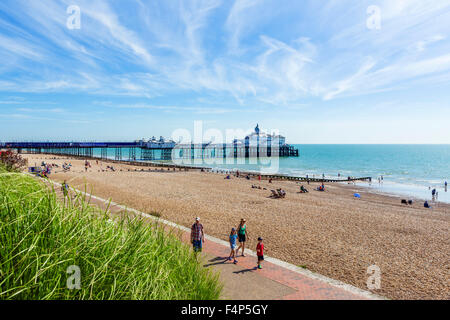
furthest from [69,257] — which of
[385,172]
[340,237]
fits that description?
[385,172]

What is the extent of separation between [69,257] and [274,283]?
484 centimetres

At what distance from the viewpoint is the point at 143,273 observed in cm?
414

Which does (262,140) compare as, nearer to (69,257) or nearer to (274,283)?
(274,283)

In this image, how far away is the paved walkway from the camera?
6.16 metres

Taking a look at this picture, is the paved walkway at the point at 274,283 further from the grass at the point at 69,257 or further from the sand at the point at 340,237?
the grass at the point at 69,257

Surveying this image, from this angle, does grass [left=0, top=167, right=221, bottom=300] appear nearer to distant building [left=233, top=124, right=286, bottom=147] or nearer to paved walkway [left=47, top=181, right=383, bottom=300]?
paved walkway [left=47, top=181, right=383, bottom=300]

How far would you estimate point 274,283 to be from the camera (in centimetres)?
676

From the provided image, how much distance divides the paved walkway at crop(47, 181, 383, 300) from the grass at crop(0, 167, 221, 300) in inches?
43.4

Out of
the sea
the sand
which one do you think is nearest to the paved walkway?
the sand

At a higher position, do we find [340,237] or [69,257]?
[69,257]
